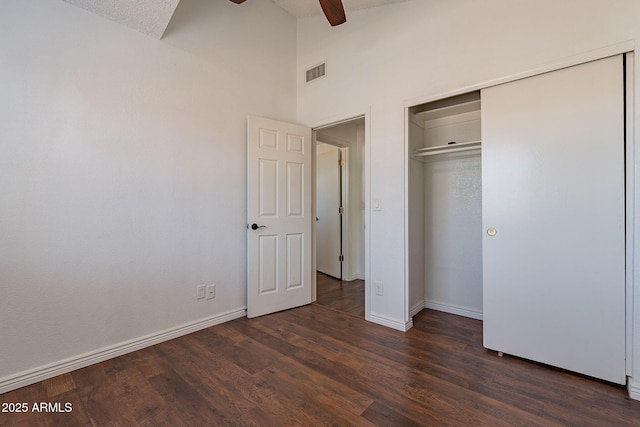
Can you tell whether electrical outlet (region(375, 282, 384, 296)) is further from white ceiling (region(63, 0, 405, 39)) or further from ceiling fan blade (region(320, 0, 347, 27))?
white ceiling (region(63, 0, 405, 39))

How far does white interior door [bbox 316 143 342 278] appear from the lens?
4.39 m

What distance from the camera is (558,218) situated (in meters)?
1.86

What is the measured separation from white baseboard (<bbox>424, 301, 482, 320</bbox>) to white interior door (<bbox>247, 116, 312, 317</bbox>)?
54.9 inches

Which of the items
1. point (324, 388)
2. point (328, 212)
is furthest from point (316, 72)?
point (324, 388)

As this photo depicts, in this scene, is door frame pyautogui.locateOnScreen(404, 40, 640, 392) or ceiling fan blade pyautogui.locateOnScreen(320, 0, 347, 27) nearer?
door frame pyautogui.locateOnScreen(404, 40, 640, 392)

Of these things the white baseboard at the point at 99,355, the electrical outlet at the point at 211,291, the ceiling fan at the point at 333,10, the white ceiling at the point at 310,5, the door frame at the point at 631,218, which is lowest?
the white baseboard at the point at 99,355

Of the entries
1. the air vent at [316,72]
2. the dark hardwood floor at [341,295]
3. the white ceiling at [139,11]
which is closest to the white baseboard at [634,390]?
the dark hardwood floor at [341,295]

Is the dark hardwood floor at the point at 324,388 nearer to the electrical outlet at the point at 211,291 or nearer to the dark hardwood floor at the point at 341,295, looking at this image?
the electrical outlet at the point at 211,291

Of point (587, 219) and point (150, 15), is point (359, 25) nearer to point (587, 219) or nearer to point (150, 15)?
point (150, 15)

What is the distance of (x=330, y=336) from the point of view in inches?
95.9

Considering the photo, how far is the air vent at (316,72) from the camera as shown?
124 inches

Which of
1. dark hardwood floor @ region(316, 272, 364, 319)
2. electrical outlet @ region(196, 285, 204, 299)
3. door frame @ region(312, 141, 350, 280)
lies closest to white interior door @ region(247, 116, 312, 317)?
dark hardwood floor @ region(316, 272, 364, 319)

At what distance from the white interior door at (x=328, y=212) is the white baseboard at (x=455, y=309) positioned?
5.19ft

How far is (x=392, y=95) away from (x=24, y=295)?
316cm
